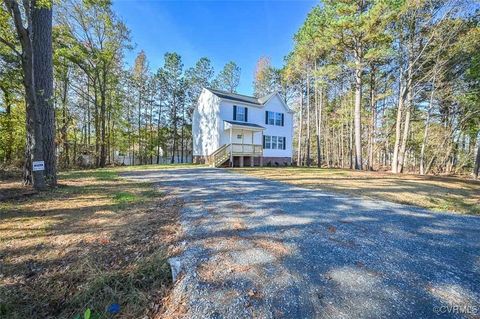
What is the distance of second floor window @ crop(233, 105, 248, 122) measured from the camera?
19297mm

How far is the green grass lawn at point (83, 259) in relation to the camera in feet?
6.75

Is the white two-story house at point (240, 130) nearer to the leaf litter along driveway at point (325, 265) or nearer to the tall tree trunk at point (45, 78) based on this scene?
the tall tree trunk at point (45, 78)

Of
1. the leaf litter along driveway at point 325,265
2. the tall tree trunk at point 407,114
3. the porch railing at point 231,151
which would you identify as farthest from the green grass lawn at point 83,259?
the tall tree trunk at point 407,114

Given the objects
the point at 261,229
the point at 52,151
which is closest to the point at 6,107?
the point at 52,151

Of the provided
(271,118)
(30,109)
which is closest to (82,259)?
(30,109)

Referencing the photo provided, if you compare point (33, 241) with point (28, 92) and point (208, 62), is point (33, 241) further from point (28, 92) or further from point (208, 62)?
point (208, 62)

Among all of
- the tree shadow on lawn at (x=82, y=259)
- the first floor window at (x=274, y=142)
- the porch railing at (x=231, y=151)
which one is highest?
the first floor window at (x=274, y=142)

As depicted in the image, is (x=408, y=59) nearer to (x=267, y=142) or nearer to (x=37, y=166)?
(x=267, y=142)

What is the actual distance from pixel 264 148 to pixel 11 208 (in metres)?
17.7

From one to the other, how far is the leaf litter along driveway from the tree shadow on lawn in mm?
300

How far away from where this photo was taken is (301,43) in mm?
17703

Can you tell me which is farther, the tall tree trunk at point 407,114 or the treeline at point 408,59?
the tall tree trunk at point 407,114

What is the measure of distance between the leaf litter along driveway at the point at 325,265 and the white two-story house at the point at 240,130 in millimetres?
12574

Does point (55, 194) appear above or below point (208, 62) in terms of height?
below
